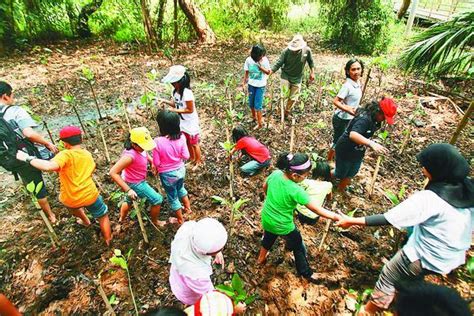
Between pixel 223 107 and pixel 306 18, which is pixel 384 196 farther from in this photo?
pixel 306 18

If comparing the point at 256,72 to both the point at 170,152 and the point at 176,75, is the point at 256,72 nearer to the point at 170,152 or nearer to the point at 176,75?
the point at 176,75

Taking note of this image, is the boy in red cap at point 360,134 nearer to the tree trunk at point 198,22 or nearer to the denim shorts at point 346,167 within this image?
the denim shorts at point 346,167

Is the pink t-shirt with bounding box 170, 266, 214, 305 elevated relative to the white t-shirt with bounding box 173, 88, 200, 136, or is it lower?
lower

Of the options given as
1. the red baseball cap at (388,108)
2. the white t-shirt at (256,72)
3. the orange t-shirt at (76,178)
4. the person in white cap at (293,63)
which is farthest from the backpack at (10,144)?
the red baseball cap at (388,108)

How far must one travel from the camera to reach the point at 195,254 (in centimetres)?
212

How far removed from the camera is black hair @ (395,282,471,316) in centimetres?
124

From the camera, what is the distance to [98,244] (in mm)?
3459

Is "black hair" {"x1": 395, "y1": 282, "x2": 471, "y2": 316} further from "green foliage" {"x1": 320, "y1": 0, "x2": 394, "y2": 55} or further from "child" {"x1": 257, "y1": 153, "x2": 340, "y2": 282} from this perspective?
"green foliage" {"x1": 320, "y1": 0, "x2": 394, "y2": 55}

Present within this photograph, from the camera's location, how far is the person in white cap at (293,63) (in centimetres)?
523

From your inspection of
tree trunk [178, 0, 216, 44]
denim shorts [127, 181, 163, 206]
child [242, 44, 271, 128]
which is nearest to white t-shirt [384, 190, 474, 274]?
denim shorts [127, 181, 163, 206]

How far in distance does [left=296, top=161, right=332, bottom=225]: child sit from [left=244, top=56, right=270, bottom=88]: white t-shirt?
189 cm

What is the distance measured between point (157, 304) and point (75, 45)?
10.8 meters

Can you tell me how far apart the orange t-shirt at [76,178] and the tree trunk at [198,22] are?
9.22 meters

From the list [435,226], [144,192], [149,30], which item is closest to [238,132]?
[144,192]
